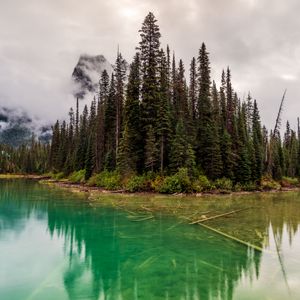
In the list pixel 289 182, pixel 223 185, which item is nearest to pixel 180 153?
pixel 223 185

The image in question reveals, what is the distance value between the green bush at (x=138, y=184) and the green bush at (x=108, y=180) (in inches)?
100

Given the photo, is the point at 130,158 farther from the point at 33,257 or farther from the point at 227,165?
the point at 33,257

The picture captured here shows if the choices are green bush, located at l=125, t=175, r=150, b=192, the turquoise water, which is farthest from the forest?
the turquoise water

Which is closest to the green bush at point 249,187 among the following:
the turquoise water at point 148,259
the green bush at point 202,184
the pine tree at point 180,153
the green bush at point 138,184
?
the green bush at point 202,184

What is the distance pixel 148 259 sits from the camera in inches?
521

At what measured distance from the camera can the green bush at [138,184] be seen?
43344 mm

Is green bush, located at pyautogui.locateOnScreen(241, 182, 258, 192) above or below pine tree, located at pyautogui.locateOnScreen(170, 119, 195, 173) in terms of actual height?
below

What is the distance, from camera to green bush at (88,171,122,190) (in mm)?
46625

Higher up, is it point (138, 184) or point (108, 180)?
point (108, 180)

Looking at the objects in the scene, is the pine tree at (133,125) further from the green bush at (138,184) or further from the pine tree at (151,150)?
the green bush at (138,184)

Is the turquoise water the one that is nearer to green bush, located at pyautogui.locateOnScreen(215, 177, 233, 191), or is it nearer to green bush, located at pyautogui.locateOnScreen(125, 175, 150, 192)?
green bush, located at pyautogui.locateOnScreen(125, 175, 150, 192)

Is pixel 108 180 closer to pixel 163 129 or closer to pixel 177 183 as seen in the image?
pixel 163 129

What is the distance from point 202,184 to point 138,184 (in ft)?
29.2

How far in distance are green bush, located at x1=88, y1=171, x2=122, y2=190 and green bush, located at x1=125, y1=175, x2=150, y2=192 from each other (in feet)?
8.36
